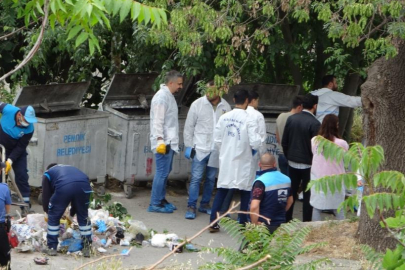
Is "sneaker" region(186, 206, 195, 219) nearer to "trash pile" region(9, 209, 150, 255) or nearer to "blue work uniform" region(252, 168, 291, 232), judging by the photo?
"trash pile" region(9, 209, 150, 255)

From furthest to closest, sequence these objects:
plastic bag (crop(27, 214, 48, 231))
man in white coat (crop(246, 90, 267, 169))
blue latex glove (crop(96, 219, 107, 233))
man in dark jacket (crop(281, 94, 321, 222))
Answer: man in dark jacket (crop(281, 94, 321, 222))
man in white coat (crop(246, 90, 267, 169))
blue latex glove (crop(96, 219, 107, 233))
plastic bag (crop(27, 214, 48, 231))

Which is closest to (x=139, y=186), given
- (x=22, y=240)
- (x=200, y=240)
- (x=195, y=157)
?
(x=195, y=157)

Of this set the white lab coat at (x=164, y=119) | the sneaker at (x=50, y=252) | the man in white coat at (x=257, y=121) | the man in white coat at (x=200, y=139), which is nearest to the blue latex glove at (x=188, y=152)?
the man in white coat at (x=200, y=139)

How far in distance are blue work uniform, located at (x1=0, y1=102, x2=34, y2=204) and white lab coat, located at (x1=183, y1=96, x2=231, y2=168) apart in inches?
80.6

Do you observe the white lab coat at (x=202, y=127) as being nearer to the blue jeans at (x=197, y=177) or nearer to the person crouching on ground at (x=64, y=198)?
the blue jeans at (x=197, y=177)

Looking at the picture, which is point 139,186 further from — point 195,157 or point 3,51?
point 3,51

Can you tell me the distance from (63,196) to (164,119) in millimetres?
2586

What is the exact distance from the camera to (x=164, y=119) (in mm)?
10750

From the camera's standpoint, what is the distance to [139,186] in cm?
1234

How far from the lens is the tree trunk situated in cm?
865

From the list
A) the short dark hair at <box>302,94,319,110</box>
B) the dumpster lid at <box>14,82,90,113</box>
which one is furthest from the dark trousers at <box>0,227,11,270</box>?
the short dark hair at <box>302,94,319,110</box>

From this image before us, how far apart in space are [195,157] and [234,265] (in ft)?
16.5

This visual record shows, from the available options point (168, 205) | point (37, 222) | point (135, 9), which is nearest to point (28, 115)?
point (37, 222)

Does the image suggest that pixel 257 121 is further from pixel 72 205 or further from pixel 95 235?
pixel 72 205
